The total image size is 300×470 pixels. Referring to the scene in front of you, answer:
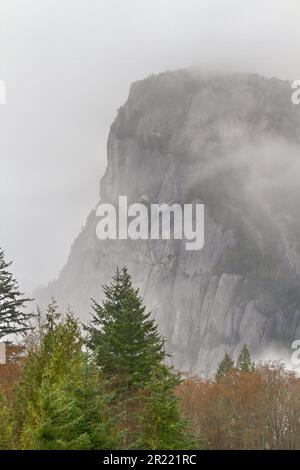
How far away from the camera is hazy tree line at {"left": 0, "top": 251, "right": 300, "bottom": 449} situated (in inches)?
763

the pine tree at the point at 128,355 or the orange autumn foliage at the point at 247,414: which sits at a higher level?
the pine tree at the point at 128,355

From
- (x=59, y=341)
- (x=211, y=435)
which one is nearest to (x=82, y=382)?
(x=59, y=341)

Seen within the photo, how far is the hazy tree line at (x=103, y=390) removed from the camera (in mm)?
19391

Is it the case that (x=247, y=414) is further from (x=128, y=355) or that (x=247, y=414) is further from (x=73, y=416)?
(x=73, y=416)

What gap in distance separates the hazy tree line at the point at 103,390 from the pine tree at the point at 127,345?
53mm

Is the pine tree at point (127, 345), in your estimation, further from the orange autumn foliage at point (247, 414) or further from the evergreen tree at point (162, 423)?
the orange autumn foliage at point (247, 414)

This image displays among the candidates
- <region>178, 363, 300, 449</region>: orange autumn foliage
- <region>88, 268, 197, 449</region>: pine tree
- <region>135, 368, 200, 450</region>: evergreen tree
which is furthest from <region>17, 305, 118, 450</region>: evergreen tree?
<region>178, 363, 300, 449</region>: orange autumn foliage

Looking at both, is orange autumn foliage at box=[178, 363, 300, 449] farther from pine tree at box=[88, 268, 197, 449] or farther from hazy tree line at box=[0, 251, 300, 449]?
pine tree at box=[88, 268, 197, 449]

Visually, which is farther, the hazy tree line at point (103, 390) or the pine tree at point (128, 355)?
the pine tree at point (128, 355)

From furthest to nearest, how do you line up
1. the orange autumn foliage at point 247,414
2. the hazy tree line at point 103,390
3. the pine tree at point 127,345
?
1. the orange autumn foliage at point 247,414
2. the pine tree at point 127,345
3. the hazy tree line at point 103,390

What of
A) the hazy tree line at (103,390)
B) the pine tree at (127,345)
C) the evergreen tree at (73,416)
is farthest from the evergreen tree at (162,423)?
the pine tree at (127,345)
